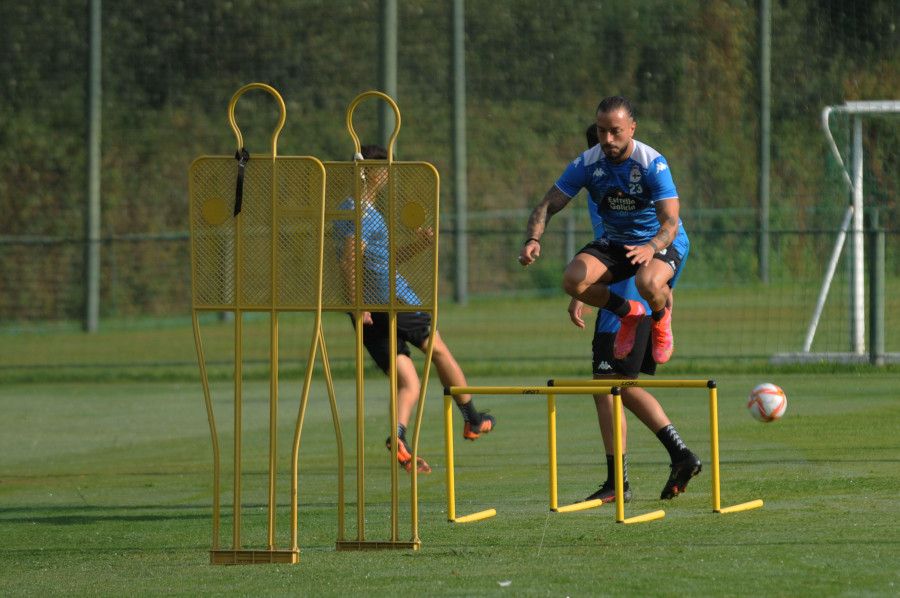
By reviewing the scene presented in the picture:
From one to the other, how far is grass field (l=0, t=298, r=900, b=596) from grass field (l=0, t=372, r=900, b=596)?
0.02 metres

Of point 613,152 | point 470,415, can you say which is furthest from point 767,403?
point 470,415

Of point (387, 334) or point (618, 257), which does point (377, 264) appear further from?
point (387, 334)

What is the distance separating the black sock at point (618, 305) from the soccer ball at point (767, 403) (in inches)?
50.0

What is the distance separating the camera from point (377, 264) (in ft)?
20.4

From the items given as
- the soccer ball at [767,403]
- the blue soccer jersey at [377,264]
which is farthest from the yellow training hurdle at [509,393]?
the soccer ball at [767,403]

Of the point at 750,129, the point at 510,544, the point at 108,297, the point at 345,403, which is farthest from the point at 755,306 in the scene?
the point at 510,544

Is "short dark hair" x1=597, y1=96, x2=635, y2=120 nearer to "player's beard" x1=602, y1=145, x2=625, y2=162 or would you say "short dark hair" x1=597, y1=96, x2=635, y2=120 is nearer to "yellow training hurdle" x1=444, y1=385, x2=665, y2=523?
"player's beard" x1=602, y1=145, x2=625, y2=162

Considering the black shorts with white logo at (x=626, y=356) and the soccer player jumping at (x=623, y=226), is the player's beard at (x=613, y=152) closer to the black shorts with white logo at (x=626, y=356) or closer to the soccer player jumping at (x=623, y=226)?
the soccer player jumping at (x=623, y=226)

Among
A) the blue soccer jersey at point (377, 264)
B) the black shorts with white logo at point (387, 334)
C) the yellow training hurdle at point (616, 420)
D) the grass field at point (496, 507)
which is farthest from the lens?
the black shorts with white logo at point (387, 334)

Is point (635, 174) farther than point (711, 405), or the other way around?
point (635, 174)

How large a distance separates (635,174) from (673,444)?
1439 mm

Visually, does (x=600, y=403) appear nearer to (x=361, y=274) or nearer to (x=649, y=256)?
(x=649, y=256)

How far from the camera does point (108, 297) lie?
2453cm

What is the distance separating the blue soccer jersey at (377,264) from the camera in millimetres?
6160
